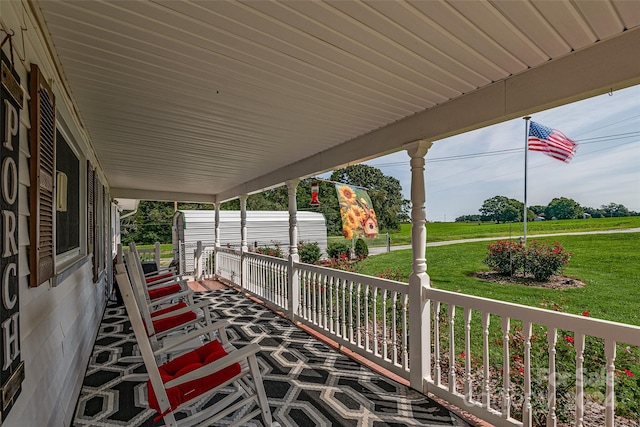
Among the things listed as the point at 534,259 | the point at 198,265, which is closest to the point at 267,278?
the point at 198,265

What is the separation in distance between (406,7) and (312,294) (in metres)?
3.80

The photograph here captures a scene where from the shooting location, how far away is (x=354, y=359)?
3258 mm

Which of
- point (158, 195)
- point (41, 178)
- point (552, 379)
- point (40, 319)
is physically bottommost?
point (552, 379)

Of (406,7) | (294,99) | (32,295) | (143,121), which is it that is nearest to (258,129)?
(294,99)

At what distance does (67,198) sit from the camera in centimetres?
230

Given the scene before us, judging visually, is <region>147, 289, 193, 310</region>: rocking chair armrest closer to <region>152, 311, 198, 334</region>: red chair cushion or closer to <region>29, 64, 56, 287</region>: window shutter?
<region>152, 311, 198, 334</region>: red chair cushion

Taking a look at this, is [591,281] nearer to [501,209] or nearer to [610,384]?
[501,209]

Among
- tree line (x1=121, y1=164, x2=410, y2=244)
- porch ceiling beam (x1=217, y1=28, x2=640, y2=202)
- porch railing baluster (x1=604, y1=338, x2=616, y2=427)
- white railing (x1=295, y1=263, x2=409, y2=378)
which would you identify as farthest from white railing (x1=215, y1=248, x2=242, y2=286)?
tree line (x1=121, y1=164, x2=410, y2=244)

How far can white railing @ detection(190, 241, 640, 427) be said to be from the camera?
174cm

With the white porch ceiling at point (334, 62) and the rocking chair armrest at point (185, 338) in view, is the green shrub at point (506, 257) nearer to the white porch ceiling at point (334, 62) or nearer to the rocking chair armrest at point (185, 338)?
the white porch ceiling at point (334, 62)

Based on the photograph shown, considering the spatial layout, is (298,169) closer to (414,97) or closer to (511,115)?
(414,97)

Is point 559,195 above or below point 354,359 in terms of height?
above

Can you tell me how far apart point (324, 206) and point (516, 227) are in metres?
15.7

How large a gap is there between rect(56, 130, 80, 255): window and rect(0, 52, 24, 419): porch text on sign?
40.4 inches
